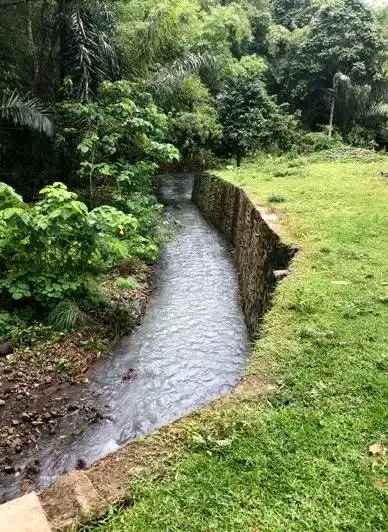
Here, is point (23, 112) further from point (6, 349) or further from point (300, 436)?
point (300, 436)

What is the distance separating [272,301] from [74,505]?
10.6 ft

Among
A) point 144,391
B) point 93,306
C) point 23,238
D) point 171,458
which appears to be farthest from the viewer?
point 93,306

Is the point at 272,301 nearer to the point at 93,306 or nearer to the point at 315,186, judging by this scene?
the point at 93,306

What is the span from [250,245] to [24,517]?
22.0ft

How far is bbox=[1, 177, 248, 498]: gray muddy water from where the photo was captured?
4395 millimetres

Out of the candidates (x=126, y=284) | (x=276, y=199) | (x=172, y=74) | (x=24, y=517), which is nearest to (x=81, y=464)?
(x=24, y=517)

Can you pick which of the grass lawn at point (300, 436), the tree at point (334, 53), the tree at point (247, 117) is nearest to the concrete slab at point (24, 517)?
the grass lawn at point (300, 436)

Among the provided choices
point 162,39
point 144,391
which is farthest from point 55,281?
point 162,39

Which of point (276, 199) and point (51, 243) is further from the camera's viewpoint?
point (276, 199)

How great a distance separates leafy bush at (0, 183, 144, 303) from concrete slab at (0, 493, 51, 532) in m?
3.49

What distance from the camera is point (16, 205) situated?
5.91m

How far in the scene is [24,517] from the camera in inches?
95.2

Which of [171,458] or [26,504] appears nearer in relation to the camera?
→ [26,504]

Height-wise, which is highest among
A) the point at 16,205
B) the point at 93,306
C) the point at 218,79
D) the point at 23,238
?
the point at 218,79
